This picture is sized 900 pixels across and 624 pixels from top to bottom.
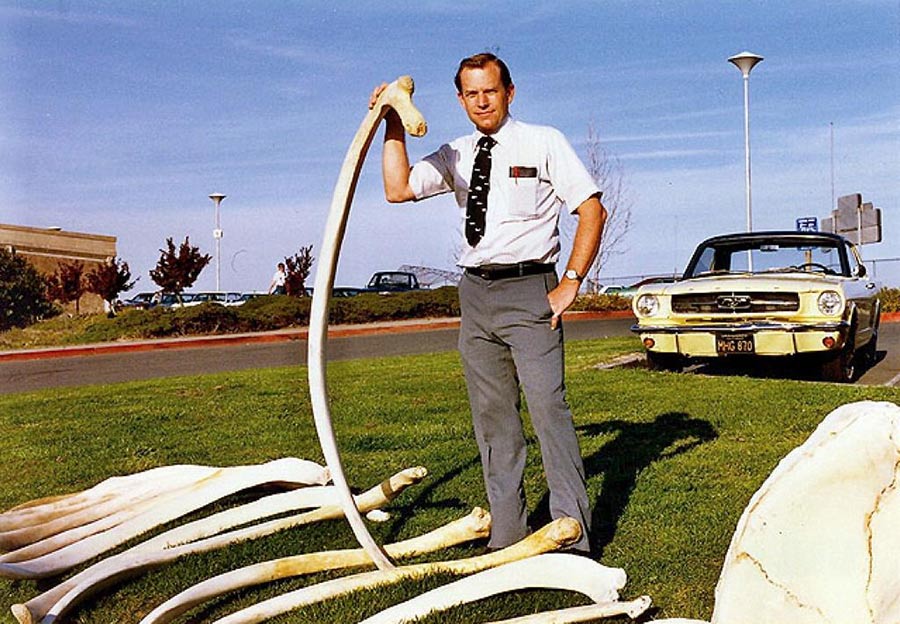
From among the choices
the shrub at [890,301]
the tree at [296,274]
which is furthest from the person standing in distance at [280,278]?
the shrub at [890,301]

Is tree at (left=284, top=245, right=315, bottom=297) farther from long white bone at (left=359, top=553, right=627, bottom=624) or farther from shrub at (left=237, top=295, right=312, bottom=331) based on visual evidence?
long white bone at (left=359, top=553, right=627, bottom=624)

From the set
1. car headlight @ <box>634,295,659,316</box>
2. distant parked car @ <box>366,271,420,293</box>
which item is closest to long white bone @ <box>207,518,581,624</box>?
car headlight @ <box>634,295,659,316</box>

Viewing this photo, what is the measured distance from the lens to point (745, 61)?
90.9 ft

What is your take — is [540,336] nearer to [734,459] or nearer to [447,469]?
[447,469]

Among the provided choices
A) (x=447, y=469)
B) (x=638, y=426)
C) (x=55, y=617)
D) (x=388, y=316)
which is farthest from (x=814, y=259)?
(x=388, y=316)

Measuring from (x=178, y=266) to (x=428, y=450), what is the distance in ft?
98.7

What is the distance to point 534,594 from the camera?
4176mm

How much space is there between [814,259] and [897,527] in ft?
32.7

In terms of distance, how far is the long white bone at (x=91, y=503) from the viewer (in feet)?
16.1

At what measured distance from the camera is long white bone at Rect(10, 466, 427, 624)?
12.6 ft

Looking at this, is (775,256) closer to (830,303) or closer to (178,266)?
(830,303)

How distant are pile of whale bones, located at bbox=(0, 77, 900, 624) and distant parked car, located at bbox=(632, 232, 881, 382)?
22.4ft

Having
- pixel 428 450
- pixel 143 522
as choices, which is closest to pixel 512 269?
pixel 143 522

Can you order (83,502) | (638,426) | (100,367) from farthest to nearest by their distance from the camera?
(100,367) < (638,426) < (83,502)
